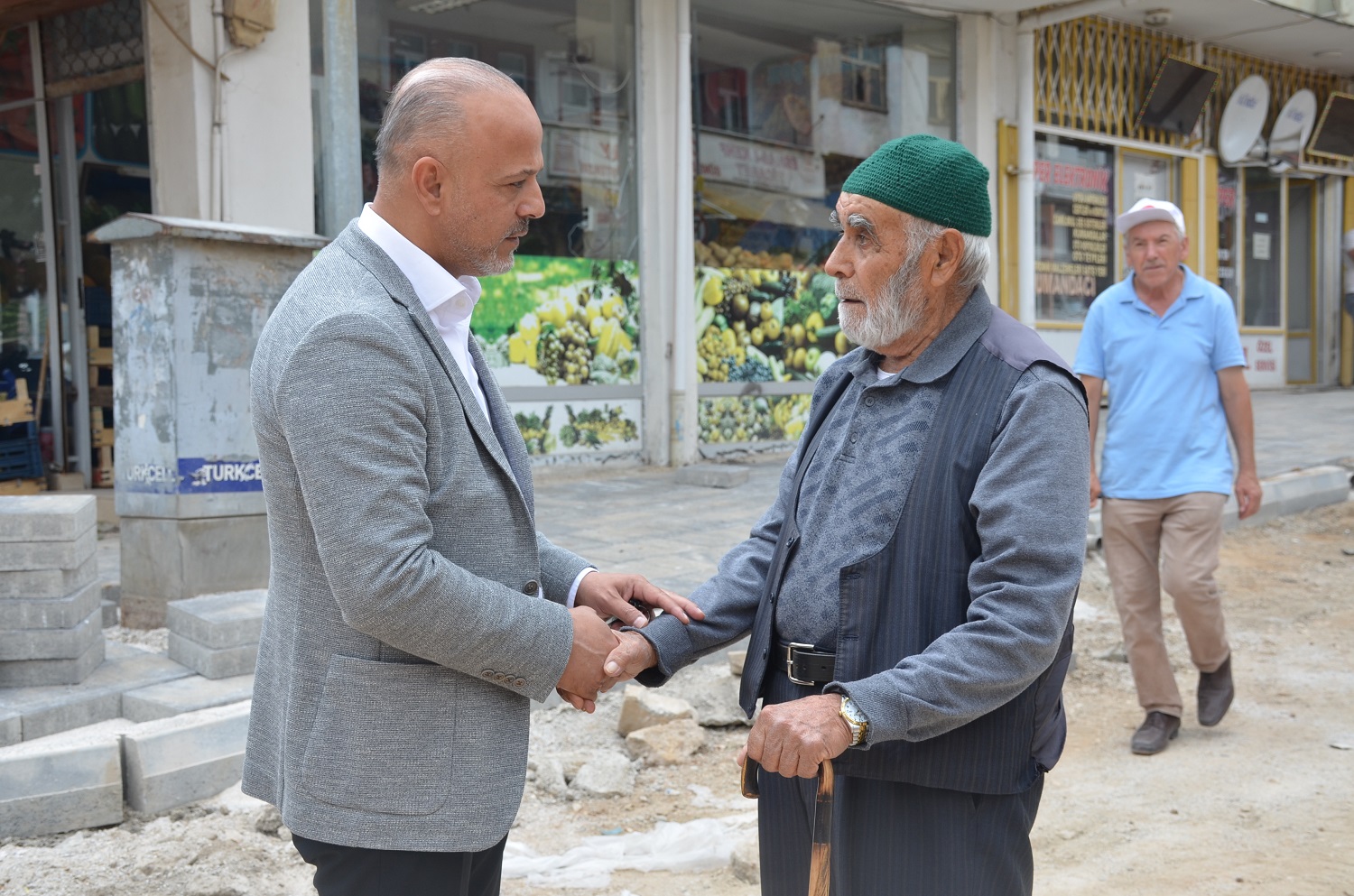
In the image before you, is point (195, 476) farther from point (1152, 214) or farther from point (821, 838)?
point (1152, 214)

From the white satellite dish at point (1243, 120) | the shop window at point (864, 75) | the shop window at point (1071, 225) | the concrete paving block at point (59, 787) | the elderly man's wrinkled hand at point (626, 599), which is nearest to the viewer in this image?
the elderly man's wrinkled hand at point (626, 599)

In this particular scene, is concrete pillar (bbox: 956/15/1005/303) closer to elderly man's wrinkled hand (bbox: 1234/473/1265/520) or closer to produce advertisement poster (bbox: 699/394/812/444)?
produce advertisement poster (bbox: 699/394/812/444)

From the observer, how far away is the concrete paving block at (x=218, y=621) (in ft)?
14.6

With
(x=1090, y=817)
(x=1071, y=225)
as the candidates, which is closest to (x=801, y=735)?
(x=1090, y=817)

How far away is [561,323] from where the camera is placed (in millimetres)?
9664

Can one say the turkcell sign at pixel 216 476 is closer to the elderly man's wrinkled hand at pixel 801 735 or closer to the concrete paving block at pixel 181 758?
the concrete paving block at pixel 181 758

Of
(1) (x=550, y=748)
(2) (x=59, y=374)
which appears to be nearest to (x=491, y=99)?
(1) (x=550, y=748)

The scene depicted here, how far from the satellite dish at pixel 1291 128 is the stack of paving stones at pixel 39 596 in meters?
16.1

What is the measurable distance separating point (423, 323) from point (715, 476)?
7.25 metres

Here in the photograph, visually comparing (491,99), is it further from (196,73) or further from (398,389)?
(196,73)

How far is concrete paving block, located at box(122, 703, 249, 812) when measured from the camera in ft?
12.1

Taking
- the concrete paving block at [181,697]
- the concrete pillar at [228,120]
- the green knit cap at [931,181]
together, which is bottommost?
the concrete paving block at [181,697]

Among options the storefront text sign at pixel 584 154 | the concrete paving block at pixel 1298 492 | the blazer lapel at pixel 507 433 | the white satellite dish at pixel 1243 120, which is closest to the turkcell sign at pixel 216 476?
the blazer lapel at pixel 507 433

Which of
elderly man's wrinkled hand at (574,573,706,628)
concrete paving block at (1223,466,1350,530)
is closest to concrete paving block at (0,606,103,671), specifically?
elderly man's wrinkled hand at (574,573,706,628)
